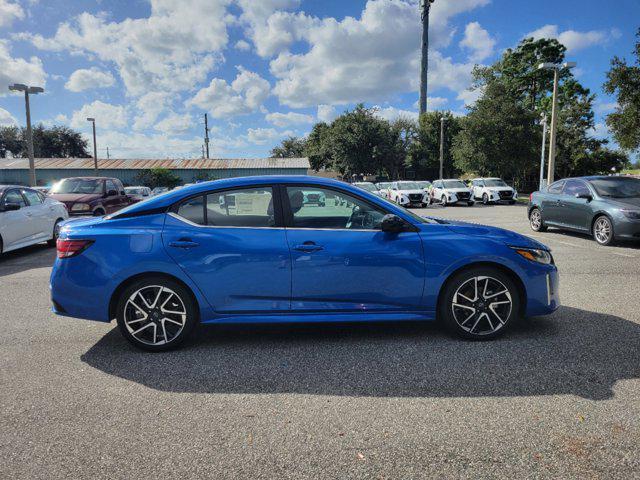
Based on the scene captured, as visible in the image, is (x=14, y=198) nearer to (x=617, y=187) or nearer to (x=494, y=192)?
(x=617, y=187)

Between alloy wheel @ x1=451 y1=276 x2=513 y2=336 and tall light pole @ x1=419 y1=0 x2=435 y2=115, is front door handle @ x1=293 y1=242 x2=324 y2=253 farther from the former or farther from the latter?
tall light pole @ x1=419 y1=0 x2=435 y2=115

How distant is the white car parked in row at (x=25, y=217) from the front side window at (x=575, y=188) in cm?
1214

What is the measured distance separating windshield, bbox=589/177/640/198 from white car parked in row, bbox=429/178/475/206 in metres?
16.9

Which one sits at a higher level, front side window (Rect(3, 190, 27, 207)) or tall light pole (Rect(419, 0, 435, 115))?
tall light pole (Rect(419, 0, 435, 115))

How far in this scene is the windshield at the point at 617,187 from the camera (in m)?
10.2

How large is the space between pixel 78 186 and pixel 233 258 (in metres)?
12.0

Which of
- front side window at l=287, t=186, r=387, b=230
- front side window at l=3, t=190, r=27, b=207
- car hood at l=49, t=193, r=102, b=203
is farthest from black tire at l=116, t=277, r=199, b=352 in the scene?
car hood at l=49, t=193, r=102, b=203

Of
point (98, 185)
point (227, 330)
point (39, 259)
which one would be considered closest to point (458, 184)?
point (98, 185)

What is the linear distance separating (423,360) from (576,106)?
50.6 meters

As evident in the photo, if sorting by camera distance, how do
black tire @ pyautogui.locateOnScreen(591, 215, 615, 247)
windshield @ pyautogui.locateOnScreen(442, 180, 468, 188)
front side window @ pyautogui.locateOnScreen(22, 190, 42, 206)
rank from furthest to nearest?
windshield @ pyautogui.locateOnScreen(442, 180, 468, 188), front side window @ pyautogui.locateOnScreen(22, 190, 42, 206), black tire @ pyautogui.locateOnScreen(591, 215, 615, 247)

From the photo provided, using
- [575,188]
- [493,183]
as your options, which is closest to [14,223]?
[575,188]

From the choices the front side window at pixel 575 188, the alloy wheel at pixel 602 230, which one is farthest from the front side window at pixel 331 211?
the front side window at pixel 575 188

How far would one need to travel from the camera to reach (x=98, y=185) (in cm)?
1370

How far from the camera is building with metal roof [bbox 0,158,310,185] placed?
48156 millimetres
